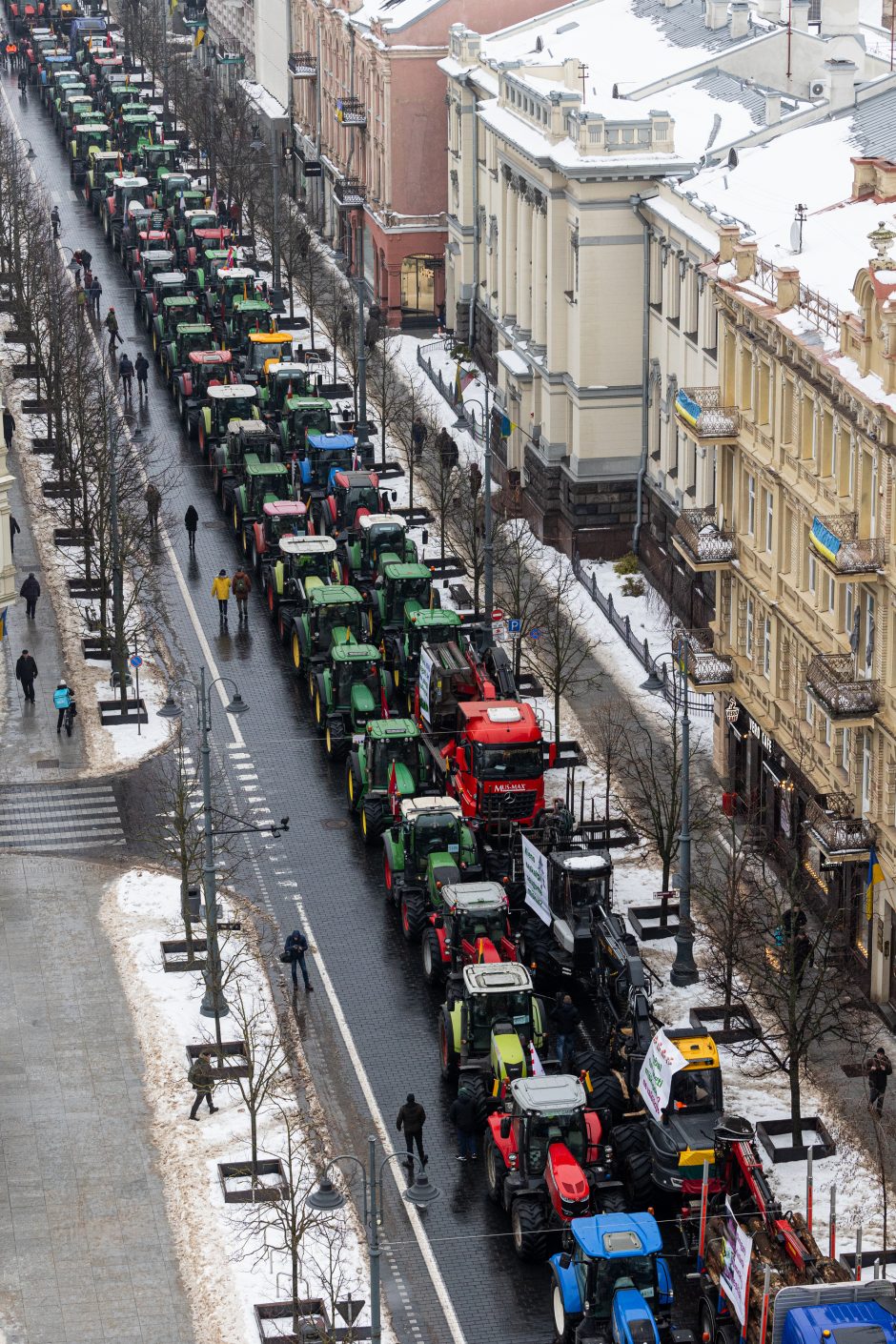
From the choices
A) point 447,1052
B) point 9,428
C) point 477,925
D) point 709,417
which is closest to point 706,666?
point 709,417

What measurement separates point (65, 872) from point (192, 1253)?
18937mm

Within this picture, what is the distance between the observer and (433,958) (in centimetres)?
6250

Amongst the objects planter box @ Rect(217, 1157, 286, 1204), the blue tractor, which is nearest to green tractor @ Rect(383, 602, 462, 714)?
planter box @ Rect(217, 1157, 286, 1204)

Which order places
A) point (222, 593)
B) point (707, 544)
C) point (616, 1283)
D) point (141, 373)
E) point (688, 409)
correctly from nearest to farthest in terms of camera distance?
point (616, 1283)
point (707, 544)
point (688, 409)
point (222, 593)
point (141, 373)

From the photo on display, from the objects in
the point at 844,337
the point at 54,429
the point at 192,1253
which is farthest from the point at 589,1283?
the point at 54,429

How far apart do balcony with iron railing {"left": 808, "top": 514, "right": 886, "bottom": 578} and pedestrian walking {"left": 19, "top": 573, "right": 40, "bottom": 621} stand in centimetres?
3398

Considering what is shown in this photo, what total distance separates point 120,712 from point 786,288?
82.3ft

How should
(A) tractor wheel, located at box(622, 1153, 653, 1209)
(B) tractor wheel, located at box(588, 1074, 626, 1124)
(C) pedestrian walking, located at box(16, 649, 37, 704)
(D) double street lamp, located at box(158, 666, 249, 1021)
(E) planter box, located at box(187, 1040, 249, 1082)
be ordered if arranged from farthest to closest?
(C) pedestrian walking, located at box(16, 649, 37, 704) → (D) double street lamp, located at box(158, 666, 249, 1021) → (E) planter box, located at box(187, 1040, 249, 1082) → (B) tractor wheel, located at box(588, 1074, 626, 1124) → (A) tractor wheel, located at box(622, 1153, 653, 1209)

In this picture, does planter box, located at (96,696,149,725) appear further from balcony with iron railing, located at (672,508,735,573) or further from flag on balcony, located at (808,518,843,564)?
flag on balcony, located at (808,518,843,564)

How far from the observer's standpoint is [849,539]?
5975cm

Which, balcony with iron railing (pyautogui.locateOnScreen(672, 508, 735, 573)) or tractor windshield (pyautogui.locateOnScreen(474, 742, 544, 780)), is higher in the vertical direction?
balcony with iron railing (pyautogui.locateOnScreen(672, 508, 735, 573))

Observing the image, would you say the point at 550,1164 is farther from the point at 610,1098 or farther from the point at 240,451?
the point at 240,451

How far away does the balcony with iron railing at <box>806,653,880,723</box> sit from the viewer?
2354 inches

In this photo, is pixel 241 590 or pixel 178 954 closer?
pixel 178 954
